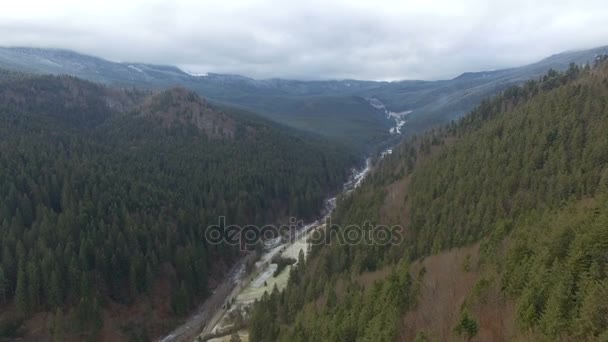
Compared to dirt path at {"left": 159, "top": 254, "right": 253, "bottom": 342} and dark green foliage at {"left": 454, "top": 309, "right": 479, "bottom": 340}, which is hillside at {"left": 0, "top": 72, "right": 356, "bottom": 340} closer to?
dirt path at {"left": 159, "top": 254, "right": 253, "bottom": 342}

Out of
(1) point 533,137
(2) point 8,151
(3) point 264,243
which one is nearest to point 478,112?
(1) point 533,137

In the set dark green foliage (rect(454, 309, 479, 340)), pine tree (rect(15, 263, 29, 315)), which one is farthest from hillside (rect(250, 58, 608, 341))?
pine tree (rect(15, 263, 29, 315))

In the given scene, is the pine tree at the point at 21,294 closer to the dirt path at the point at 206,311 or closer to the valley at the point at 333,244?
the valley at the point at 333,244

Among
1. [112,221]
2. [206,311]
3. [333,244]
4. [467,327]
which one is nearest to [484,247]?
[467,327]

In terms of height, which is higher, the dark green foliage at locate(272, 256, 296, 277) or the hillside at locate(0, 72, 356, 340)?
the hillside at locate(0, 72, 356, 340)

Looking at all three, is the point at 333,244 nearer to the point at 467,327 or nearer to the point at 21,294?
the point at 21,294

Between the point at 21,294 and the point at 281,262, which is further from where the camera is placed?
the point at 281,262
